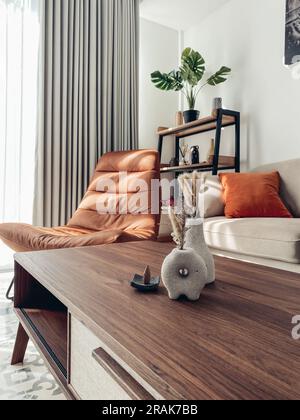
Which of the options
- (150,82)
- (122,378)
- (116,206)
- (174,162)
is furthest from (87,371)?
(150,82)

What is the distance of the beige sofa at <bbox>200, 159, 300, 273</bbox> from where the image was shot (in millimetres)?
1610

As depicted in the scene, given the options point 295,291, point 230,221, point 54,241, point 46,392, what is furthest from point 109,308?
point 230,221

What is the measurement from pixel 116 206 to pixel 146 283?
60.2 inches

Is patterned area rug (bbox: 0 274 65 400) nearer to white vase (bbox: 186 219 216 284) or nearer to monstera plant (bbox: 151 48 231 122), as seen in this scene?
white vase (bbox: 186 219 216 284)

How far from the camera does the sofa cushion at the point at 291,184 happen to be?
2.17m

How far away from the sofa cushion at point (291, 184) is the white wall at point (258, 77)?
1.00 ft

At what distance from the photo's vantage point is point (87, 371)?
2.20 feet

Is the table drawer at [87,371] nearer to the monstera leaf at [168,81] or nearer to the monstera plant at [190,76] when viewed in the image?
the monstera plant at [190,76]

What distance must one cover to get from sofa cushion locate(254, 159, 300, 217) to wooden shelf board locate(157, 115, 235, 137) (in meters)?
0.76

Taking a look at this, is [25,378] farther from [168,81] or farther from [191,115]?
[168,81]

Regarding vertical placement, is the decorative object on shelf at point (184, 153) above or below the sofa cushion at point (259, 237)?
above

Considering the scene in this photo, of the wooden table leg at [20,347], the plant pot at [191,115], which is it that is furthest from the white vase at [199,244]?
the plant pot at [191,115]

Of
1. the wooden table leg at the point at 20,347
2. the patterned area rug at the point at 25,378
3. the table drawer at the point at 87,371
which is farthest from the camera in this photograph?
the wooden table leg at the point at 20,347

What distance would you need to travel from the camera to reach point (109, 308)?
676 millimetres
